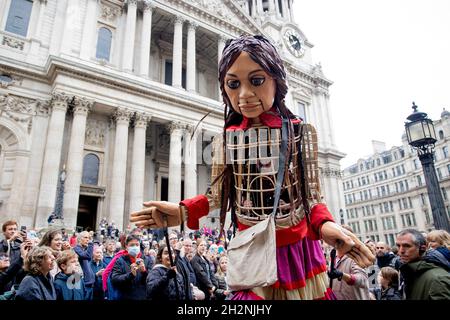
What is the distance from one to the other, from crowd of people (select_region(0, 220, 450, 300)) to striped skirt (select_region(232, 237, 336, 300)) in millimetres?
116

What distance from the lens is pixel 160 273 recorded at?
13.8 ft

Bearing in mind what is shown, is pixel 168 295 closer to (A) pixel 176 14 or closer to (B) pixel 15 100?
(B) pixel 15 100

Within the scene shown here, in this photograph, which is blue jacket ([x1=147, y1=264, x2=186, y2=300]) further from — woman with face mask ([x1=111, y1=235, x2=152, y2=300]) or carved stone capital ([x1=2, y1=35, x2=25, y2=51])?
carved stone capital ([x1=2, y1=35, x2=25, y2=51])

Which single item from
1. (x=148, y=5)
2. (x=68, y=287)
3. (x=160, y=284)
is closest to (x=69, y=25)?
(x=148, y=5)

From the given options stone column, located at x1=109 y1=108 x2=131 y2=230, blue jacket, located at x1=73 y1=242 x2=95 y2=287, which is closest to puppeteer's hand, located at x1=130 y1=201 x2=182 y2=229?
blue jacket, located at x1=73 y1=242 x2=95 y2=287

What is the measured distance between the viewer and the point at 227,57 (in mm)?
2145

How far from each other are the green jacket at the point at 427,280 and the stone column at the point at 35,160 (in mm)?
15074

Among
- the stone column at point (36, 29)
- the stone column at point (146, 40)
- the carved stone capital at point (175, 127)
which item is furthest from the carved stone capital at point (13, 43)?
the carved stone capital at point (175, 127)

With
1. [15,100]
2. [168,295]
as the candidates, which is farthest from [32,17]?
[168,295]

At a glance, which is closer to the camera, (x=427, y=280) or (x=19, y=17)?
(x=427, y=280)

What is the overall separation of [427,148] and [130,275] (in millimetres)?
7289

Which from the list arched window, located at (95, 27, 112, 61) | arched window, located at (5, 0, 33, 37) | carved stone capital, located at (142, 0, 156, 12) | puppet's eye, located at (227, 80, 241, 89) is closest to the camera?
puppet's eye, located at (227, 80, 241, 89)

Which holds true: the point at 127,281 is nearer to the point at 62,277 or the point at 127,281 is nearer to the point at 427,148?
the point at 62,277

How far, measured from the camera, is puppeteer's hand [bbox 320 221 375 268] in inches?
60.6
